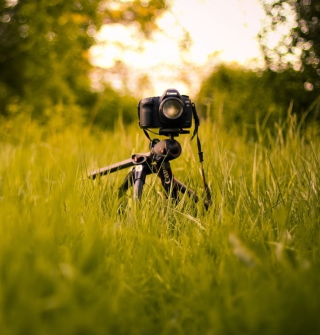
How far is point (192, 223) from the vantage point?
1787 millimetres

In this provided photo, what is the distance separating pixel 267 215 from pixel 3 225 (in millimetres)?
1109

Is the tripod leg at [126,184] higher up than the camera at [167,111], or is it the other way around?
the camera at [167,111]

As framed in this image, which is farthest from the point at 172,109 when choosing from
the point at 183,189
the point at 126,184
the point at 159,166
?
the point at 126,184

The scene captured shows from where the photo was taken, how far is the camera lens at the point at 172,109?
1891 mm

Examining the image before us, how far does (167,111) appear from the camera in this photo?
6.23ft

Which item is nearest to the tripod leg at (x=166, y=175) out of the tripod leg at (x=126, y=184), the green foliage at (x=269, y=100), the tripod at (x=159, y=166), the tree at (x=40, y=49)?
the tripod at (x=159, y=166)

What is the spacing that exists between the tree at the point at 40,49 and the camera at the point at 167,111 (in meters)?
3.98

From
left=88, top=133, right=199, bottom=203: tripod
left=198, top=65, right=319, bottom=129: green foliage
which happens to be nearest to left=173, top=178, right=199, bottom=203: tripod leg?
left=88, top=133, right=199, bottom=203: tripod

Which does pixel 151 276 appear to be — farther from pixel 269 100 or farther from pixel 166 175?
pixel 269 100

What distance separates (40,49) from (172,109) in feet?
16.3

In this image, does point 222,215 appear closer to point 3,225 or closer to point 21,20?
point 3,225

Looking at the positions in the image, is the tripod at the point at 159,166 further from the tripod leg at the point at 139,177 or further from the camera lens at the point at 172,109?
the camera lens at the point at 172,109

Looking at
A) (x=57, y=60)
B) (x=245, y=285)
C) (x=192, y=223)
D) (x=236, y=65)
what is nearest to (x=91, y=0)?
(x=57, y=60)

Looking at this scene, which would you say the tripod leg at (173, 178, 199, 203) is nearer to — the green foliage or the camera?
the camera
